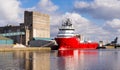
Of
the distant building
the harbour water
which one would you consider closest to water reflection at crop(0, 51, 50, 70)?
the harbour water

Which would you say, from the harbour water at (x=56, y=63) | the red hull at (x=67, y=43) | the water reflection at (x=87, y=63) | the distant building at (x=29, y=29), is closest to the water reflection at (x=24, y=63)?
the harbour water at (x=56, y=63)

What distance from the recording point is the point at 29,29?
166 meters

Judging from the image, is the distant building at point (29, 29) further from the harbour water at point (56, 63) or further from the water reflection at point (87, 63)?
the harbour water at point (56, 63)

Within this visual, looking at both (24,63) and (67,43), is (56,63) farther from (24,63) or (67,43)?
(67,43)

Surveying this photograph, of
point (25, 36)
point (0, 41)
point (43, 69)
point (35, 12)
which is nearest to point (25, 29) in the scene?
point (25, 36)

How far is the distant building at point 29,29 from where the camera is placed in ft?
526

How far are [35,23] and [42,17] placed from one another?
12.7m

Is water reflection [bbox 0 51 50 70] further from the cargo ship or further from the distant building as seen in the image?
the distant building

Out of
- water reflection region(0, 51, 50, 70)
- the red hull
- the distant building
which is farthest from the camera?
the distant building

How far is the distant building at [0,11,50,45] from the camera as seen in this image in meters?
160

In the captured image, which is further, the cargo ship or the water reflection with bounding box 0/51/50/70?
the cargo ship

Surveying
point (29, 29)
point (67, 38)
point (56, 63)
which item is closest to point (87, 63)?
point (56, 63)

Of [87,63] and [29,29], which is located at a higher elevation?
[29,29]

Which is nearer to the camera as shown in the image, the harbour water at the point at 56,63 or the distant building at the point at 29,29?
the harbour water at the point at 56,63
